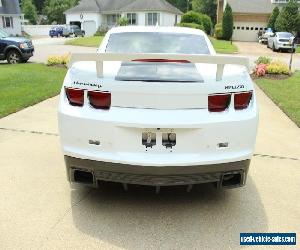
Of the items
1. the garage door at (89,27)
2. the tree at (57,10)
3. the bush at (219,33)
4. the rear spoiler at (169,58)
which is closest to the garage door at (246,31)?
the bush at (219,33)

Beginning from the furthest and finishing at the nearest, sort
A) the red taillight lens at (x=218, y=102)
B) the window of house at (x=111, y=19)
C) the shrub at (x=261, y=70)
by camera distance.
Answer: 1. the window of house at (x=111, y=19)
2. the shrub at (x=261, y=70)
3. the red taillight lens at (x=218, y=102)

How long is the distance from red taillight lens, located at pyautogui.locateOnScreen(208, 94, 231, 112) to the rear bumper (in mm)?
479

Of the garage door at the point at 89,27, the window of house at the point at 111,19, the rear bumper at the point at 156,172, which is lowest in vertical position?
the garage door at the point at 89,27

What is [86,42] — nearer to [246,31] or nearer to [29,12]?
[246,31]

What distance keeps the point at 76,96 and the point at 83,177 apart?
2.46 feet

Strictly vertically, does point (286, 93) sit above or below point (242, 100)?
below

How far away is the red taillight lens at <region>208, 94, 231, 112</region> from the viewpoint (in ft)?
11.0

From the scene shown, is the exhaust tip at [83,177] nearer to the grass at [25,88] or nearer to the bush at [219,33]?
the grass at [25,88]

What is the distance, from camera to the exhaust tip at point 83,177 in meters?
3.55

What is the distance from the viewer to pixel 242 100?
3473mm

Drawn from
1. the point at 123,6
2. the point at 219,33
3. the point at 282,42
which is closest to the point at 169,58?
the point at 282,42

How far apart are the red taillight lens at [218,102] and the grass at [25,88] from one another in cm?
476

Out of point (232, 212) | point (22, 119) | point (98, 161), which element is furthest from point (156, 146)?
point (22, 119)

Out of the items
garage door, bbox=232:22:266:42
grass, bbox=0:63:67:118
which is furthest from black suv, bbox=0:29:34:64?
garage door, bbox=232:22:266:42
